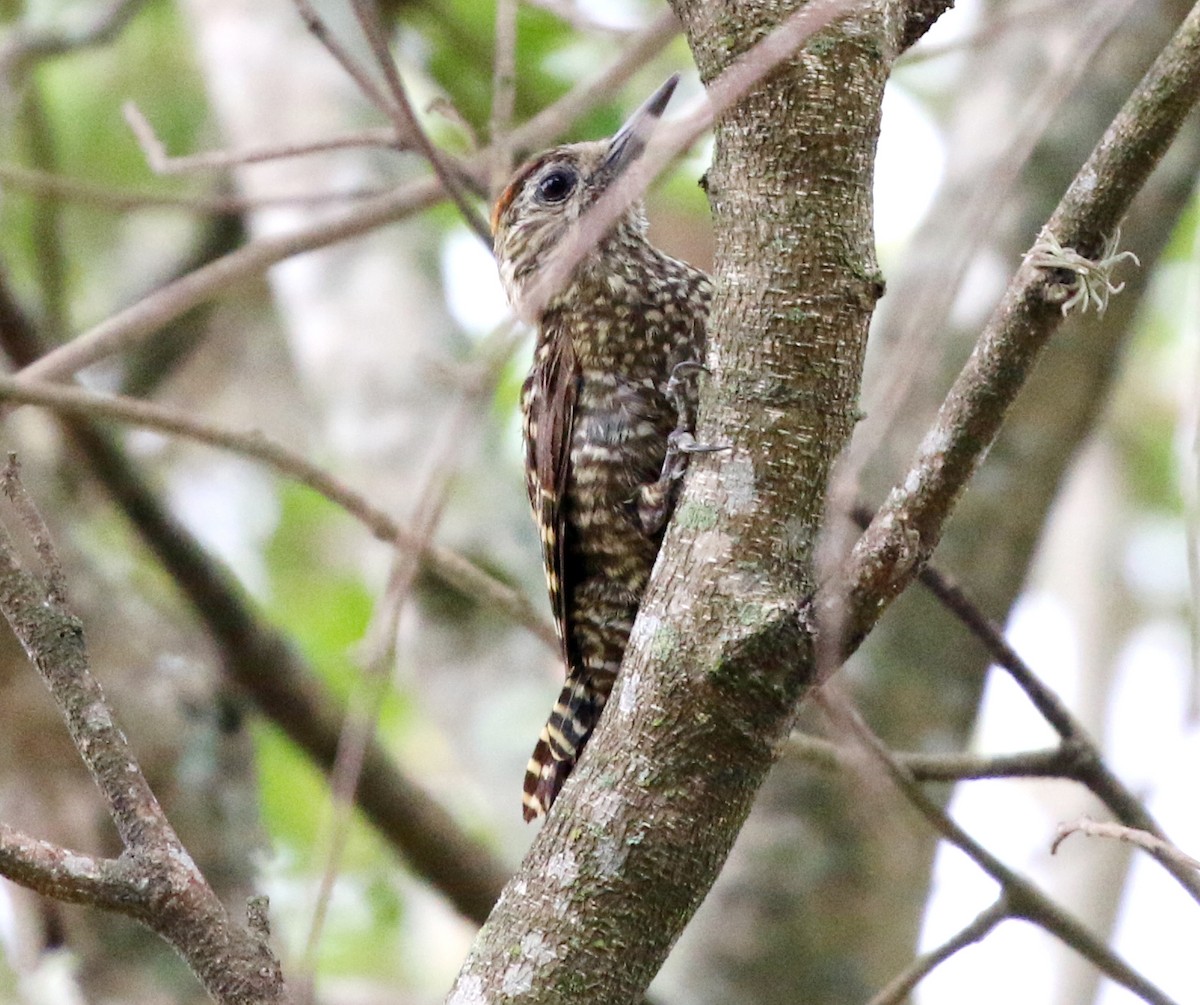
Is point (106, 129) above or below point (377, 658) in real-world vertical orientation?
above

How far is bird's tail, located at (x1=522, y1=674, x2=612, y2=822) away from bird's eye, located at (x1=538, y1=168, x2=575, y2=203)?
108 cm

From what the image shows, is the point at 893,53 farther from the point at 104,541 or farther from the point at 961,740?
the point at 104,541

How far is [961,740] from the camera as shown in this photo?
156 inches

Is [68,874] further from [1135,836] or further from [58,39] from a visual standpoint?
[58,39]

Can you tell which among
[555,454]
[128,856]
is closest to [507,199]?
[555,454]

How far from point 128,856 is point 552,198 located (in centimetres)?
213

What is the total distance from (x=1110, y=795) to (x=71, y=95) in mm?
4881

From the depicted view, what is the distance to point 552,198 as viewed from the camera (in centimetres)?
351

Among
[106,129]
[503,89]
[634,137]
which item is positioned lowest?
[503,89]

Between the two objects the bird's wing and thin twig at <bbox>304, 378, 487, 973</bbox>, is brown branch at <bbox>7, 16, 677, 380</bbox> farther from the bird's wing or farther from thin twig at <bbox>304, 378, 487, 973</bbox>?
thin twig at <bbox>304, 378, 487, 973</bbox>


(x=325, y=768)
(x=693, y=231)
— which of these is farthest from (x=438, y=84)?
(x=325, y=768)

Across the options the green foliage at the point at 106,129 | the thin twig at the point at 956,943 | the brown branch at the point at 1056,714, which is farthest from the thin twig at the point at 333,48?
the green foliage at the point at 106,129

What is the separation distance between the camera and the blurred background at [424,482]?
3453mm

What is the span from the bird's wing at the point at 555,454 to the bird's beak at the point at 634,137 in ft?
1.40
